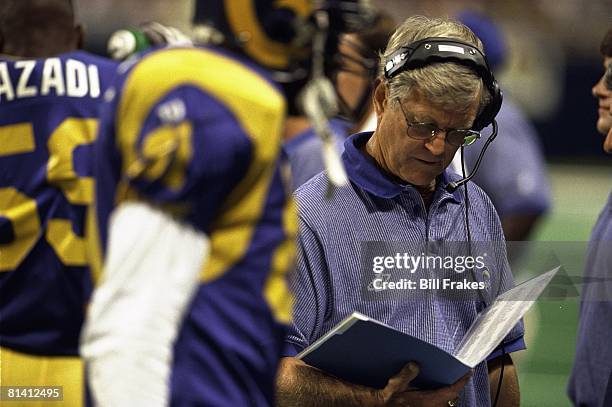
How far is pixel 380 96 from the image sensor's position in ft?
8.56

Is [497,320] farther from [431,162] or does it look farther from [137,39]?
[137,39]

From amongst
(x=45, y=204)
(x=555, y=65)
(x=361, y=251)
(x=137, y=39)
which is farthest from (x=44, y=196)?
(x=555, y=65)

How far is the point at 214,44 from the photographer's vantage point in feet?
5.51

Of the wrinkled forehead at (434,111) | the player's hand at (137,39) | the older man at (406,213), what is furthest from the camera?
the player's hand at (137,39)

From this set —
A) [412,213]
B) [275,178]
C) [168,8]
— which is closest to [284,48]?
[275,178]

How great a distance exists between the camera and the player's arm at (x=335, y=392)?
237cm

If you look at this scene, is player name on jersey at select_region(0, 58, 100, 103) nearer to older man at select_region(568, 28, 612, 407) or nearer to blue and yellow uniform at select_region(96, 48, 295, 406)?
blue and yellow uniform at select_region(96, 48, 295, 406)

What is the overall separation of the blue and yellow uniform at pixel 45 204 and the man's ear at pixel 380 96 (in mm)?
586

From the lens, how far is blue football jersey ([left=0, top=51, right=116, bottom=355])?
258cm

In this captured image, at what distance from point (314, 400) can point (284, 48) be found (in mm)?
875

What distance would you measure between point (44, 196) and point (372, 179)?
0.70 meters

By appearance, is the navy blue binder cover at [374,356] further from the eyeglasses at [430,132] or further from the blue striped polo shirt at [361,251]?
the eyeglasses at [430,132]

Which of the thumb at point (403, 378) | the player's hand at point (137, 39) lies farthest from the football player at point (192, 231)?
the player's hand at point (137, 39)

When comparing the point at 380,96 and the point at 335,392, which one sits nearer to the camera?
the point at 335,392
